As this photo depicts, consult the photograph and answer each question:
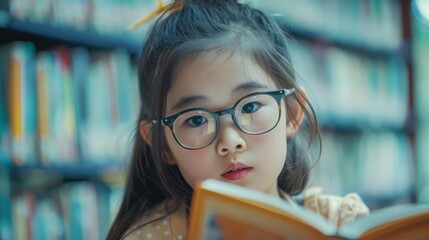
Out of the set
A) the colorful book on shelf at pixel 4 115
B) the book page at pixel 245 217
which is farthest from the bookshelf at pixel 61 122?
the book page at pixel 245 217

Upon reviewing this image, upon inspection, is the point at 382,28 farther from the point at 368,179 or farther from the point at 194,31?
the point at 194,31

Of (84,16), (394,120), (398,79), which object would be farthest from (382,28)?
(84,16)

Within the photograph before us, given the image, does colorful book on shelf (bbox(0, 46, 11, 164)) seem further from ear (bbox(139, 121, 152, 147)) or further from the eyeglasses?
the eyeglasses

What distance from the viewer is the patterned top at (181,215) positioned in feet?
2.98

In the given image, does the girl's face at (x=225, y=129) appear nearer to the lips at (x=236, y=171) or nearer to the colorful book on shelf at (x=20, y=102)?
the lips at (x=236, y=171)

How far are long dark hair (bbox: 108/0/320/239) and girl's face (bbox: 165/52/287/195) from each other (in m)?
0.02

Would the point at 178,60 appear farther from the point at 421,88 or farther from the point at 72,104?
the point at 421,88

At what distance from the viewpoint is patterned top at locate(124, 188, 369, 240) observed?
2.98 feet

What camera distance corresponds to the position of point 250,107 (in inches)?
34.2

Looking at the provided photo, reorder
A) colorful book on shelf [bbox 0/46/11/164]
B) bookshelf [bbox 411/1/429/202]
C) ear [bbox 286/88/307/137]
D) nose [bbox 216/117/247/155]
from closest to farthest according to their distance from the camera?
nose [bbox 216/117/247/155]
ear [bbox 286/88/307/137]
colorful book on shelf [bbox 0/46/11/164]
bookshelf [bbox 411/1/429/202]

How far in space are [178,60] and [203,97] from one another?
8 centimetres

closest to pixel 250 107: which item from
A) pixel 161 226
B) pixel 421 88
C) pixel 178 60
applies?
pixel 178 60

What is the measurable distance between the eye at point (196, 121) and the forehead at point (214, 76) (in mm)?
32

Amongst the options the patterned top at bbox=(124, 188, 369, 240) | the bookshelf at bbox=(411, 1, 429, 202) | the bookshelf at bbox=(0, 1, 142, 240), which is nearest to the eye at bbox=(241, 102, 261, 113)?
the patterned top at bbox=(124, 188, 369, 240)
